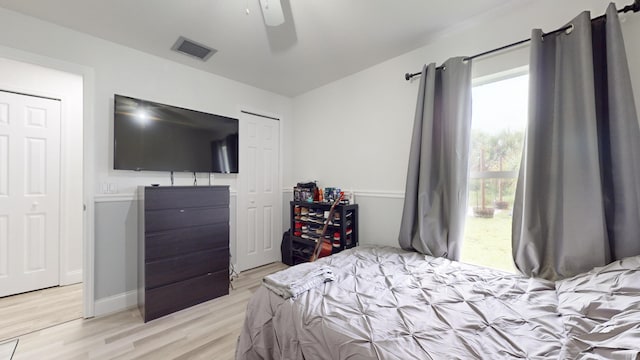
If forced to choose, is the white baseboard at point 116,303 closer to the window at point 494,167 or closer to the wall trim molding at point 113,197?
the wall trim molding at point 113,197

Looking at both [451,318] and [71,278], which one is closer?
[451,318]

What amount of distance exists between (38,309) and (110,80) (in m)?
2.15

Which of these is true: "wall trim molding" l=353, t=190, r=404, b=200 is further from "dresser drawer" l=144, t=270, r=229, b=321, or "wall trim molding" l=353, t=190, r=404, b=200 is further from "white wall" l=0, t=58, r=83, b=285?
"white wall" l=0, t=58, r=83, b=285

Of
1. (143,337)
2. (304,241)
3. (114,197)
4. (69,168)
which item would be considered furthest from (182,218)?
(69,168)

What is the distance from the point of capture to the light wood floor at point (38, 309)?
1.96 meters

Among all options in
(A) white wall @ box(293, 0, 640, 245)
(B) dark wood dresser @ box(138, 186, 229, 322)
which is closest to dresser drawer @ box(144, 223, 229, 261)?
(B) dark wood dresser @ box(138, 186, 229, 322)

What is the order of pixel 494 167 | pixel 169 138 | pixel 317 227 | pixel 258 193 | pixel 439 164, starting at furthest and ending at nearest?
pixel 258 193 < pixel 317 227 < pixel 169 138 < pixel 439 164 < pixel 494 167

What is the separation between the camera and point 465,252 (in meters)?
2.18

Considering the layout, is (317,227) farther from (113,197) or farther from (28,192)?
(28,192)

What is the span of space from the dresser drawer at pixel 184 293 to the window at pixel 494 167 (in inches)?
90.7

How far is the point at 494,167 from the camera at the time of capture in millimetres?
2014

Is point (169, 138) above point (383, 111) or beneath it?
beneath

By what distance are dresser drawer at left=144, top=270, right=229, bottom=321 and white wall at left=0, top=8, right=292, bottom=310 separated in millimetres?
464

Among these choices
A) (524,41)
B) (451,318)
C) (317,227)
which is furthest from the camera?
(317,227)
